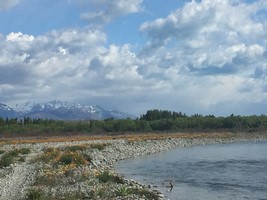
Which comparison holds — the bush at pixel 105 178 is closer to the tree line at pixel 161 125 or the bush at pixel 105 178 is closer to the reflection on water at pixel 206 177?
→ the reflection on water at pixel 206 177

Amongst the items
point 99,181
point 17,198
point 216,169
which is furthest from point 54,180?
point 216,169

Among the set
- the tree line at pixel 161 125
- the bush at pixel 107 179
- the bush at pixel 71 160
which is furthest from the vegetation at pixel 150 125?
the bush at pixel 107 179

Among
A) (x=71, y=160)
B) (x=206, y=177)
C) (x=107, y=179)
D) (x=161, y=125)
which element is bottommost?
(x=206, y=177)

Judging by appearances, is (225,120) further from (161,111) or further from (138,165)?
(138,165)

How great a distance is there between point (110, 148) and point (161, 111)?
124637 millimetres

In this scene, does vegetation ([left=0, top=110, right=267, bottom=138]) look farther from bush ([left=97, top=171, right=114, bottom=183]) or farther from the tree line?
bush ([left=97, top=171, right=114, bottom=183])

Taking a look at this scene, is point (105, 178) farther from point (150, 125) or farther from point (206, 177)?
point (150, 125)

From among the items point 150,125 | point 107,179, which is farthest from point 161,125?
point 107,179

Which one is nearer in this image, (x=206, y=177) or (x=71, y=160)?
(x=206, y=177)

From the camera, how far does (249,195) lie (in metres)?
30.4

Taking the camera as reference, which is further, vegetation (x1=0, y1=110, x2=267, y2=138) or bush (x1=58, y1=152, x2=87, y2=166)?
vegetation (x1=0, y1=110, x2=267, y2=138)

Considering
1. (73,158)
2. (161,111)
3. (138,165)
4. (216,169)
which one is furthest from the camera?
(161,111)

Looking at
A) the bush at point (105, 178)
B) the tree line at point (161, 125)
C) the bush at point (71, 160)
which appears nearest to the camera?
the bush at point (105, 178)

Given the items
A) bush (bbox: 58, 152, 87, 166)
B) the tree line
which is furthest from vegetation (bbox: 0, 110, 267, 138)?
bush (bbox: 58, 152, 87, 166)
